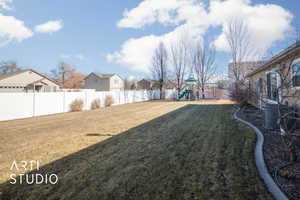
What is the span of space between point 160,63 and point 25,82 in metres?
21.7

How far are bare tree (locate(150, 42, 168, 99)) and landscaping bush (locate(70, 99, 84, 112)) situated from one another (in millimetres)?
19147

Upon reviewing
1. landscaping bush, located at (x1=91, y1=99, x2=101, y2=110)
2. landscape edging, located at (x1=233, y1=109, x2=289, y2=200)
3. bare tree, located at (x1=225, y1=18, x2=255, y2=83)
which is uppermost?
bare tree, located at (x1=225, y1=18, x2=255, y2=83)

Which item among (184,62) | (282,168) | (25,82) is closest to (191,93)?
(184,62)

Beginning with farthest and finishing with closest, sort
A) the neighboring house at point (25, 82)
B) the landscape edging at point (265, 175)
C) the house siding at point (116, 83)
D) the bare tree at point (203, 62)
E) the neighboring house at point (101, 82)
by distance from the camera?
the house siding at point (116, 83), the neighboring house at point (101, 82), the bare tree at point (203, 62), the neighboring house at point (25, 82), the landscape edging at point (265, 175)

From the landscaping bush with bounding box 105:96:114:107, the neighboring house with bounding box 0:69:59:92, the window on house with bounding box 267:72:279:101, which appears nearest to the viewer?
the window on house with bounding box 267:72:279:101

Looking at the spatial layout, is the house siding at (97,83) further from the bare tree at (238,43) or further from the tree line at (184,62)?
the bare tree at (238,43)

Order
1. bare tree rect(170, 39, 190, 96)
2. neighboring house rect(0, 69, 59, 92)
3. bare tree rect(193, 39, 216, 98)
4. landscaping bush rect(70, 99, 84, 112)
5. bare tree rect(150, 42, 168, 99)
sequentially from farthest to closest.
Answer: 1. bare tree rect(150, 42, 168, 99)
2. bare tree rect(170, 39, 190, 96)
3. bare tree rect(193, 39, 216, 98)
4. neighboring house rect(0, 69, 59, 92)
5. landscaping bush rect(70, 99, 84, 112)

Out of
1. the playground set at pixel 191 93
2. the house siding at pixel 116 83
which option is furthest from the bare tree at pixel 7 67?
the playground set at pixel 191 93

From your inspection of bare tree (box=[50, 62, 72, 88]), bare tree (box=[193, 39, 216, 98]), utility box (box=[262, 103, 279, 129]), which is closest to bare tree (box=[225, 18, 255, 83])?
bare tree (box=[193, 39, 216, 98])

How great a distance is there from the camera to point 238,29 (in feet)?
58.6

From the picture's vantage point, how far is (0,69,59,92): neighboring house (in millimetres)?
20906

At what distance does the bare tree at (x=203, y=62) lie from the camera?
27.4m

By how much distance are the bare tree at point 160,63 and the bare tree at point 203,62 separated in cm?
558

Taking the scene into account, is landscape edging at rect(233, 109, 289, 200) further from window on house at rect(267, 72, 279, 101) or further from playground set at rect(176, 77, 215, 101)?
playground set at rect(176, 77, 215, 101)
